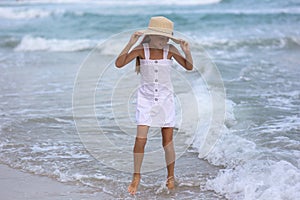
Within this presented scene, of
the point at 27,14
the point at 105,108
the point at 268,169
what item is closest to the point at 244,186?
the point at 268,169

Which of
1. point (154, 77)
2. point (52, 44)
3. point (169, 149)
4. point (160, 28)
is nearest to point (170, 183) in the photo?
point (169, 149)

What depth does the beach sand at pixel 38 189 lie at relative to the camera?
173 inches

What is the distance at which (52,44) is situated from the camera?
17531 millimetres

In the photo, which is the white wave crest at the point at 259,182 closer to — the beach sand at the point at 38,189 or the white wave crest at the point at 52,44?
the beach sand at the point at 38,189

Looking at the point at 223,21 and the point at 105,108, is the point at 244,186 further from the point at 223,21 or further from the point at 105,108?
the point at 223,21

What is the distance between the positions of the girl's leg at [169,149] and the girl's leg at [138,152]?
0.59ft

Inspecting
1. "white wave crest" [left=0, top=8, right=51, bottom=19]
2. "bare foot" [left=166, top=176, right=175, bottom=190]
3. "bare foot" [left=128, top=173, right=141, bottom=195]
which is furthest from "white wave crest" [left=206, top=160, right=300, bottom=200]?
"white wave crest" [left=0, top=8, right=51, bottom=19]

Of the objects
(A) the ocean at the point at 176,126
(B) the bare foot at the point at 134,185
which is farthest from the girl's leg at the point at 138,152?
(A) the ocean at the point at 176,126

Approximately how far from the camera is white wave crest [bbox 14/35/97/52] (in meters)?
16.6

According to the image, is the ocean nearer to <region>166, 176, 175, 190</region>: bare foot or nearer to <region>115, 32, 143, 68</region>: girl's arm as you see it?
<region>166, 176, 175, 190</region>: bare foot

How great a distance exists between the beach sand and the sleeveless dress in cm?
74

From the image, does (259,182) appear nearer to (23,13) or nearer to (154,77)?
(154,77)

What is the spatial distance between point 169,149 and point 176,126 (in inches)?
84.9

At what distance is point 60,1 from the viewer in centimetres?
4009
